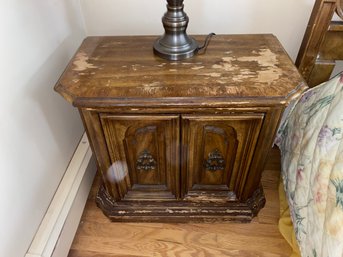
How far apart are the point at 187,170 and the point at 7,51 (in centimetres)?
63

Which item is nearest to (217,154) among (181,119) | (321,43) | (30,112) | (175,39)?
(181,119)

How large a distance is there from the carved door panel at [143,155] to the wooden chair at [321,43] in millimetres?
510

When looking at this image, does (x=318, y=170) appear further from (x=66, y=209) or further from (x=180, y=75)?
(x=66, y=209)

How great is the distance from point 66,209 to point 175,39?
27.2 inches

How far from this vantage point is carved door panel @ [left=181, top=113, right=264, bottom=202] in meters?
0.80

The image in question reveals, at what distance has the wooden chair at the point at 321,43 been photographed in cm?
84

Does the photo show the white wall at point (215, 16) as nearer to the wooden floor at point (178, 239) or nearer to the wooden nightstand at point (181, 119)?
the wooden nightstand at point (181, 119)

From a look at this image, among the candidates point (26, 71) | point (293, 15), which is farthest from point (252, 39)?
point (26, 71)

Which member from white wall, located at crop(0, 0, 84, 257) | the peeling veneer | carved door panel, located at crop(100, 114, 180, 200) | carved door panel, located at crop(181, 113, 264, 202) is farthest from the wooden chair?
white wall, located at crop(0, 0, 84, 257)

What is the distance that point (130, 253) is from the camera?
1039 millimetres

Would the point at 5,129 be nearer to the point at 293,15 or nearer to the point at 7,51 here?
the point at 7,51

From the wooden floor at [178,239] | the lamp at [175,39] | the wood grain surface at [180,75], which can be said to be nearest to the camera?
the wood grain surface at [180,75]

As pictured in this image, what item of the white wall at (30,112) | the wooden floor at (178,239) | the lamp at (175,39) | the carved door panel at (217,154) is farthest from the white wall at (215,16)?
the wooden floor at (178,239)

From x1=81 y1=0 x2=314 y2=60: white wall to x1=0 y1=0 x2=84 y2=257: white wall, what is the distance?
133 mm
